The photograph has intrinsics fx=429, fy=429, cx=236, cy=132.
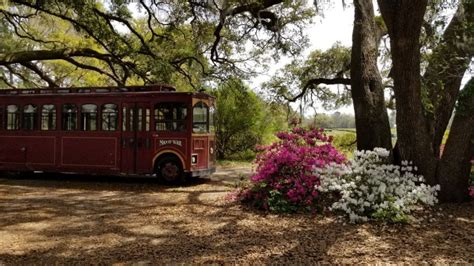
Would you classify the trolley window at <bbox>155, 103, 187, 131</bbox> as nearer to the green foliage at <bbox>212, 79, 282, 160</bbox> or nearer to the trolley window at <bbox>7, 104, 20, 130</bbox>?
the trolley window at <bbox>7, 104, 20, 130</bbox>

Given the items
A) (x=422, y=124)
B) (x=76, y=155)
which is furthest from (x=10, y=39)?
(x=422, y=124)

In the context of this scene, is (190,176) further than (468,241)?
Yes

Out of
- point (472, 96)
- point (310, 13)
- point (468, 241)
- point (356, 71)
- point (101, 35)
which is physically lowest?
point (468, 241)

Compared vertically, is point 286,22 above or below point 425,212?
above

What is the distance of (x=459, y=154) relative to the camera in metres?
7.48

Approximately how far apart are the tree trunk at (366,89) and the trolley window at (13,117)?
1071 centimetres

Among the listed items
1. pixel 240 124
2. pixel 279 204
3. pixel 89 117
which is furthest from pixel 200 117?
pixel 240 124

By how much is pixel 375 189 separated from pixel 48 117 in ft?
34.8

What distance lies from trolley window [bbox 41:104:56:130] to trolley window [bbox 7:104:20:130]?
1.04m

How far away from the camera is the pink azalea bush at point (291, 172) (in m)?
7.77

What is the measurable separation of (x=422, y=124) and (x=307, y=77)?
32.1 ft

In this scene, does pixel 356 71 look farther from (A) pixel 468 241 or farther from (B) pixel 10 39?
(B) pixel 10 39

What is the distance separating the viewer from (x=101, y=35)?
14.9m

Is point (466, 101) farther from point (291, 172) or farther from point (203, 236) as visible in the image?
point (203, 236)
